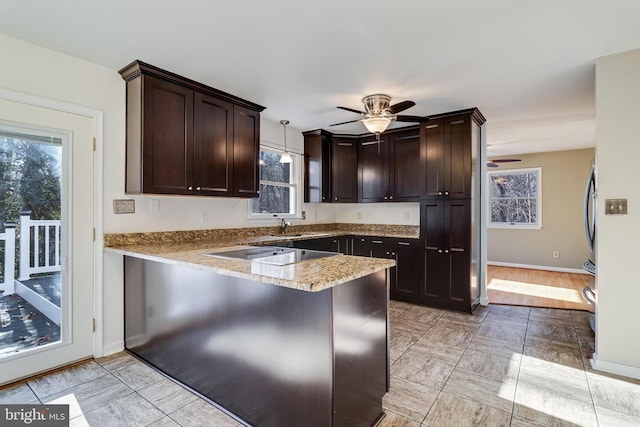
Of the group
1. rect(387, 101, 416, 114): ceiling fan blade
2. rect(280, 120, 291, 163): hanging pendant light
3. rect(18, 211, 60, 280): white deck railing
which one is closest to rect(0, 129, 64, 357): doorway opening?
rect(18, 211, 60, 280): white deck railing

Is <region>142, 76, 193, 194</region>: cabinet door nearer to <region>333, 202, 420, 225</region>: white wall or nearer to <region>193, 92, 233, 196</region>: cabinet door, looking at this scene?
<region>193, 92, 233, 196</region>: cabinet door

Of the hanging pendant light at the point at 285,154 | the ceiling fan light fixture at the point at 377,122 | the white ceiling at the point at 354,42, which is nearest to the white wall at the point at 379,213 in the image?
the hanging pendant light at the point at 285,154

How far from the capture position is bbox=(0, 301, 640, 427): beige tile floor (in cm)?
185

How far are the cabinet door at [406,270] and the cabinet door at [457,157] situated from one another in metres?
0.85

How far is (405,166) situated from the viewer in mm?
4402

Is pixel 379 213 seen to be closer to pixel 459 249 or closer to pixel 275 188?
pixel 459 249

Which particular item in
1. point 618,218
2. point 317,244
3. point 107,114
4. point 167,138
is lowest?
point 317,244

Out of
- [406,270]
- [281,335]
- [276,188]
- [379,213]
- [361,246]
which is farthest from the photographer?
[379,213]

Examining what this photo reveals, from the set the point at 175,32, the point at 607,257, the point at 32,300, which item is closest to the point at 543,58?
the point at 607,257

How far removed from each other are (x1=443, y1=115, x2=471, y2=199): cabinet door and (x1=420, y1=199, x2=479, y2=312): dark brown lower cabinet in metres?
0.14

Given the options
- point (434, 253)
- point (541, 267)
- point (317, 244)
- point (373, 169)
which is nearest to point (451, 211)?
point (434, 253)

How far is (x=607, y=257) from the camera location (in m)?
2.42

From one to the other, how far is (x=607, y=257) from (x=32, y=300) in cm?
430

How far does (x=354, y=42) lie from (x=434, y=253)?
8.94 ft
